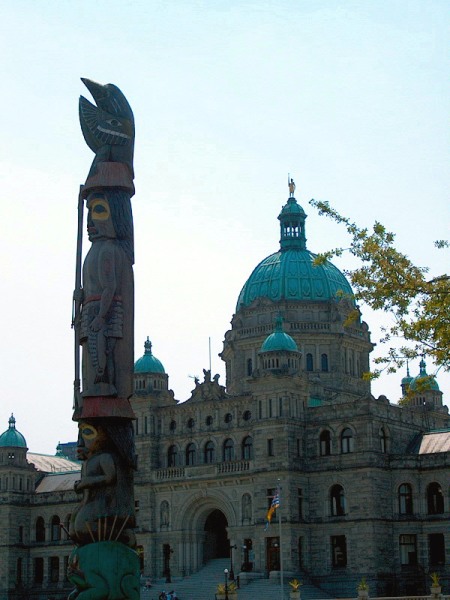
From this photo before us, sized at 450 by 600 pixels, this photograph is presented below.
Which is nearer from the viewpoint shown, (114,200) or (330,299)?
(114,200)

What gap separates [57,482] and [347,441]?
31227mm

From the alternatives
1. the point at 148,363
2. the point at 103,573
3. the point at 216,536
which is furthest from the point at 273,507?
the point at 103,573

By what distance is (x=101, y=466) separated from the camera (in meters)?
25.6

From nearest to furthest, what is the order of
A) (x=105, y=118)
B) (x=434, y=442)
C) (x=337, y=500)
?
(x=105, y=118) < (x=337, y=500) < (x=434, y=442)

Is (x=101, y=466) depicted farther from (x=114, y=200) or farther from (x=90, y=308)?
(x=114, y=200)

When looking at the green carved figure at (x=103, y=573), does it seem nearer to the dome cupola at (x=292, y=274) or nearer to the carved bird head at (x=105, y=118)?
the carved bird head at (x=105, y=118)

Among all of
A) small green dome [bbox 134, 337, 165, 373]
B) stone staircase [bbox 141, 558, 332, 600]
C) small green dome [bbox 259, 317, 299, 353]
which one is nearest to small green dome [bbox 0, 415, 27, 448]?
small green dome [bbox 134, 337, 165, 373]

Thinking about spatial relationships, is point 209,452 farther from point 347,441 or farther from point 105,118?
point 105,118

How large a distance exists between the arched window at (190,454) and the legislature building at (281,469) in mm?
173

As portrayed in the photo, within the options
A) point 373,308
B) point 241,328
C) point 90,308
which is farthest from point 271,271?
point 90,308

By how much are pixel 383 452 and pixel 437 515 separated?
567 centimetres

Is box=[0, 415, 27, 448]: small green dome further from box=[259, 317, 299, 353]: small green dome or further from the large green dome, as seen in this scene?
box=[259, 317, 299, 353]: small green dome

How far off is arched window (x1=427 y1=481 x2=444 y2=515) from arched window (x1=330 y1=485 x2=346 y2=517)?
20.0ft

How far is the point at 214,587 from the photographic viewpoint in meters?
79.0
